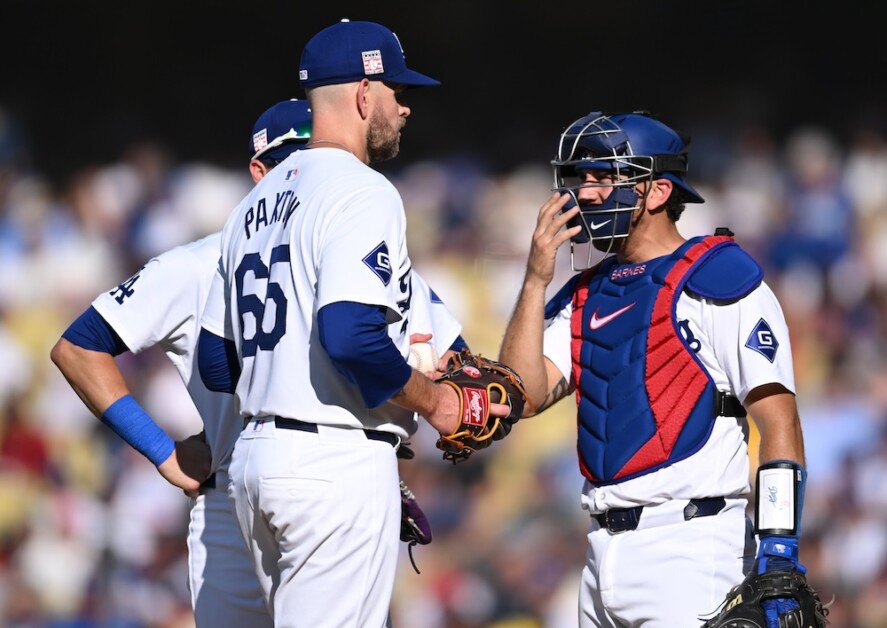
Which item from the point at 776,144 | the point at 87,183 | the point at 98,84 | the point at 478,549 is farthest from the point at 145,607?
the point at 776,144

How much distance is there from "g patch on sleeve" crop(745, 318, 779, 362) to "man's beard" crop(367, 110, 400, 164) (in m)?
1.03

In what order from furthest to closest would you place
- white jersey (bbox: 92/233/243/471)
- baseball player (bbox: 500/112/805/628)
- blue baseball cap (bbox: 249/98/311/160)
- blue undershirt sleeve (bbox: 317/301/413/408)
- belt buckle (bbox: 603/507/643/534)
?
blue baseball cap (bbox: 249/98/311/160)
white jersey (bbox: 92/233/243/471)
belt buckle (bbox: 603/507/643/534)
baseball player (bbox: 500/112/805/628)
blue undershirt sleeve (bbox: 317/301/413/408)

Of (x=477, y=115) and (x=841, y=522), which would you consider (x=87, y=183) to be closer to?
(x=477, y=115)

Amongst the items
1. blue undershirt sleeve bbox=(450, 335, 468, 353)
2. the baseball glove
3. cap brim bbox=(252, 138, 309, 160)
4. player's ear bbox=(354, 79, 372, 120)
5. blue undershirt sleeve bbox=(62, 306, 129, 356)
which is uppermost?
player's ear bbox=(354, 79, 372, 120)

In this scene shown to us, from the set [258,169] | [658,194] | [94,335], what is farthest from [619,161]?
[94,335]

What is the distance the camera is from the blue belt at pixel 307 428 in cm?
282

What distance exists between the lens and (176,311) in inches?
135

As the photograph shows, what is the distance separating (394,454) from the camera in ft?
9.53

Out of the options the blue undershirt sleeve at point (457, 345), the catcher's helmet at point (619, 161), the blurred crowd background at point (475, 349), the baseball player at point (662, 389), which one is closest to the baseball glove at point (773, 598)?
the baseball player at point (662, 389)

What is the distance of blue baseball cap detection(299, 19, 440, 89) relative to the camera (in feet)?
9.91

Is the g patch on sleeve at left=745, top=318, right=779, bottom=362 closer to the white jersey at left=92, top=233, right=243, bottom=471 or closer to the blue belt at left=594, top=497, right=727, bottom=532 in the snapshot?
the blue belt at left=594, top=497, right=727, bottom=532

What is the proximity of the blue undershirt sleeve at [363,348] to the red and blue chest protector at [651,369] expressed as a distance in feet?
2.20

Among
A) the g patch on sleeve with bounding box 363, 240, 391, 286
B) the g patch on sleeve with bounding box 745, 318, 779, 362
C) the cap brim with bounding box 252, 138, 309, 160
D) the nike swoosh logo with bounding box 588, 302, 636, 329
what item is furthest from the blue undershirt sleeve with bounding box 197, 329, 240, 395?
the g patch on sleeve with bounding box 745, 318, 779, 362

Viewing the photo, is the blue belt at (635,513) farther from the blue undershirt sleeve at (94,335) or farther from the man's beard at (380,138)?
the blue undershirt sleeve at (94,335)
